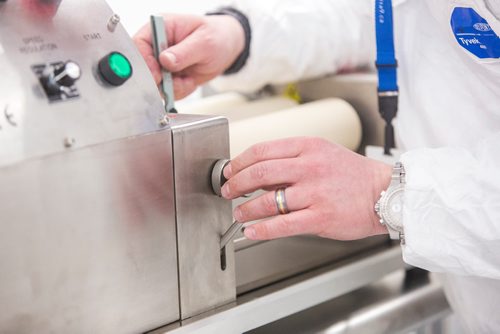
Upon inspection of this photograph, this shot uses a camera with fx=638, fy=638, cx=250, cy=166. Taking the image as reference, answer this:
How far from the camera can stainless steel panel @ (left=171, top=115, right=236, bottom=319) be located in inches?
30.1

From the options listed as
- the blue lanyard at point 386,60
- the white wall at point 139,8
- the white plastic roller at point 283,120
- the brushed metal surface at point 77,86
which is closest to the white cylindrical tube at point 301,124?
the white plastic roller at point 283,120

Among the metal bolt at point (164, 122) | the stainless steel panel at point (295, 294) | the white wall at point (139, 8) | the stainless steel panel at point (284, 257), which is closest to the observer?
the metal bolt at point (164, 122)

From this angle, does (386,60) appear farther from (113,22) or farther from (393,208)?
(113,22)

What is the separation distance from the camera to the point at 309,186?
816mm

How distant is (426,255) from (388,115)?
0.35 m

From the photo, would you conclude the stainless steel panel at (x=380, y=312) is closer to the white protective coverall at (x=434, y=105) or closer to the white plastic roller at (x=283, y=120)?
the white protective coverall at (x=434, y=105)

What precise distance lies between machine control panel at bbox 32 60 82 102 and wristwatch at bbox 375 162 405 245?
41 cm

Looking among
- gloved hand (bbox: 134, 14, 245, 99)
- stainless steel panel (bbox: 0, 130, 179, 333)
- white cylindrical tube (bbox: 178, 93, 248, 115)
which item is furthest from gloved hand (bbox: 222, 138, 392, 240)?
white cylindrical tube (bbox: 178, 93, 248, 115)

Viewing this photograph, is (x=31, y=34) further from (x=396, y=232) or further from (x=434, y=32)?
(x=434, y=32)

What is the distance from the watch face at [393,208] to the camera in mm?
834

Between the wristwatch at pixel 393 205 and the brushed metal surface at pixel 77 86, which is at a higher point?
the brushed metal surface at pixel 77 86

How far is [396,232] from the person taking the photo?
0.86 m

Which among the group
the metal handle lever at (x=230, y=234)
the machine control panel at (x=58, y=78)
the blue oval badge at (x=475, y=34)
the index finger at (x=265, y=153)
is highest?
the blue oval badge at (x=475, y=34)

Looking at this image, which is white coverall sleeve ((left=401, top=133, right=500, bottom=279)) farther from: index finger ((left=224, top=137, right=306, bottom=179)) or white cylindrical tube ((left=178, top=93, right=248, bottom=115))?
white cylindrical tube ((left=178, top=93, right=248, bottom=115))
